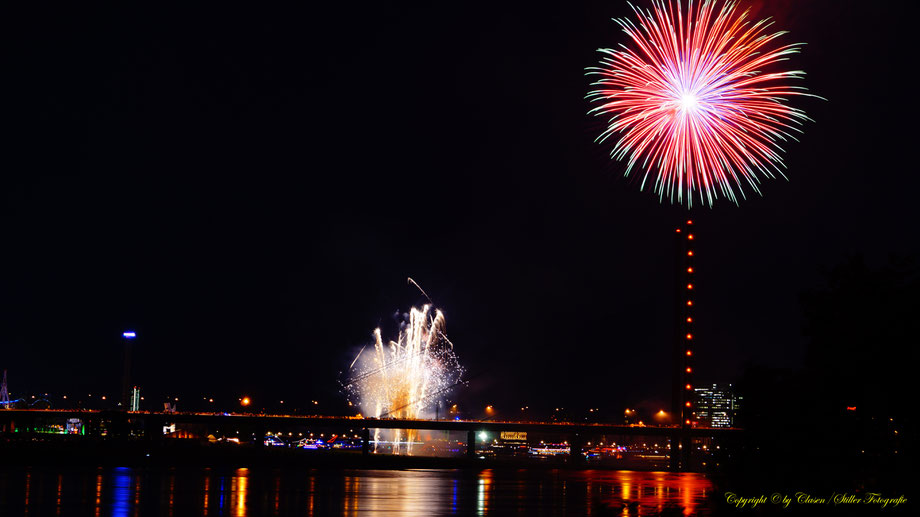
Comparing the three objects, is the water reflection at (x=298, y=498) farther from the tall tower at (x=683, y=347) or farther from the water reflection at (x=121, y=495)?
the tall tower at (x=683, y=347)

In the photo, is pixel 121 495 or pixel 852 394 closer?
pixel 852 394

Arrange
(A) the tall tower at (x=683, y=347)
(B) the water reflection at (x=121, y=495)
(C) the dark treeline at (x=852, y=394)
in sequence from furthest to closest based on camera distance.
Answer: (A) the tall tower at (x=683, y=347) < (B) the water reflection at (x=121, y=495) < (C) the dark treeline at (x=852, y=394)

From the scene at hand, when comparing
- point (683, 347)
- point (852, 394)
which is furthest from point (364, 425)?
point (852, 394)

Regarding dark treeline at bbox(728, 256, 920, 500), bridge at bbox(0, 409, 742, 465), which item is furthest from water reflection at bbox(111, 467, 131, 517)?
bridge at bbox(0, 409, 742, 465)

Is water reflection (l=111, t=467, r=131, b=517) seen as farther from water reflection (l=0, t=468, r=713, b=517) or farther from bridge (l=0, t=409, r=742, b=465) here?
bridge (l=0, t=409, r=742, b=465)

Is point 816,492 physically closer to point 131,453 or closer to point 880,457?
point 880,457

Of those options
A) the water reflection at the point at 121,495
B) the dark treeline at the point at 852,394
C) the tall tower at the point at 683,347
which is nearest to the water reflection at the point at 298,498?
the water reflection at the point at 121,495

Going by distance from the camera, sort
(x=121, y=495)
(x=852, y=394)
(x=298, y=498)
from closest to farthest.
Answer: (x=852, y=394) → (x=121, y=495) → (x=298, y=498)

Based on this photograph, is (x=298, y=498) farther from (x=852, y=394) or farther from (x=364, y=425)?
(x=364, y=425)
